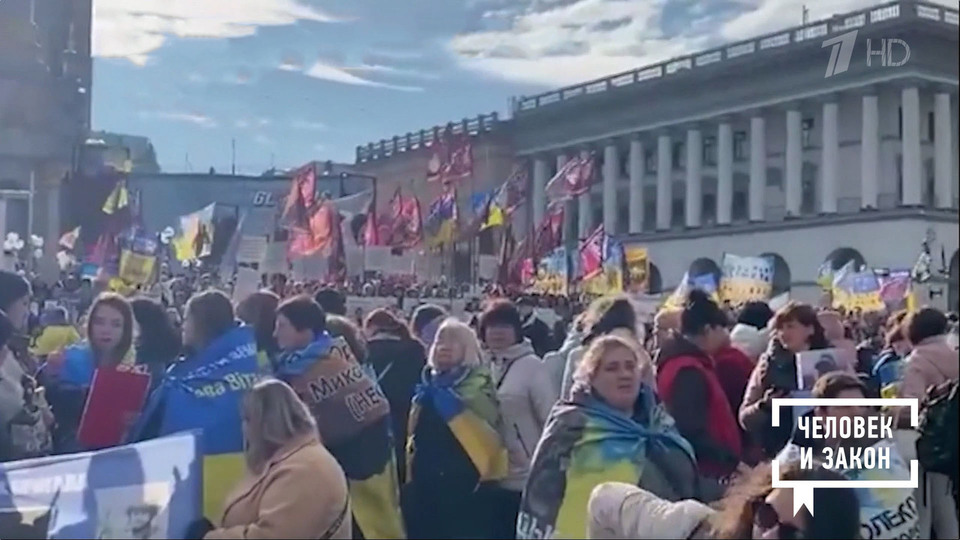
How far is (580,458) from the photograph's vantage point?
3.21 meters

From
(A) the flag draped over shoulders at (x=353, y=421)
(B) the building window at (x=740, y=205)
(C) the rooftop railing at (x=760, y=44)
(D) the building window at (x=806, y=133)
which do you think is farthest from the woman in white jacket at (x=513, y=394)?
(D) the building window at (x=806, y=133)

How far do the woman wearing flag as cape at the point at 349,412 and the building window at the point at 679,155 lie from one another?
119cm

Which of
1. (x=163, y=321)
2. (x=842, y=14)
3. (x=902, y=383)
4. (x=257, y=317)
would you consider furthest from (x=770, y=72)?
(x=163, y=321)

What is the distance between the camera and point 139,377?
4.32 meters

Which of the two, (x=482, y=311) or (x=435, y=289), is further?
(x=435, y=289)

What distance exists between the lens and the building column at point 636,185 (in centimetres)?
414

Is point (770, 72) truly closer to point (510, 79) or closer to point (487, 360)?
point (510, 79)

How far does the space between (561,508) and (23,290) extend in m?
2.90

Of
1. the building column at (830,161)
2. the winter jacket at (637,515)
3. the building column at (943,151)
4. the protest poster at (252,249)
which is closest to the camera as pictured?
the building column at (943,151)

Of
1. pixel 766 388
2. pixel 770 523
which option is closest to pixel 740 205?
pixel 766 388

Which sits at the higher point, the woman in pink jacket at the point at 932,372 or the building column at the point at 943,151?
the building column at the point at 943,151

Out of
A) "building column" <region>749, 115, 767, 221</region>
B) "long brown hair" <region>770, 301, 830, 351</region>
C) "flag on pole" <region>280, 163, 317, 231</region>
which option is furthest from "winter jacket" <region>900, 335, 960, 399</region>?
"flag on pole" <region>280, 163, 317, 231</region>

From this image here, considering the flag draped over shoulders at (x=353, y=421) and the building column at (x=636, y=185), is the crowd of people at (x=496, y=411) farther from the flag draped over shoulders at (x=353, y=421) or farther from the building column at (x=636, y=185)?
the building column at (x=636, y=185)

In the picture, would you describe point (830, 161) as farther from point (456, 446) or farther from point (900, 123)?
point (456, 446)
